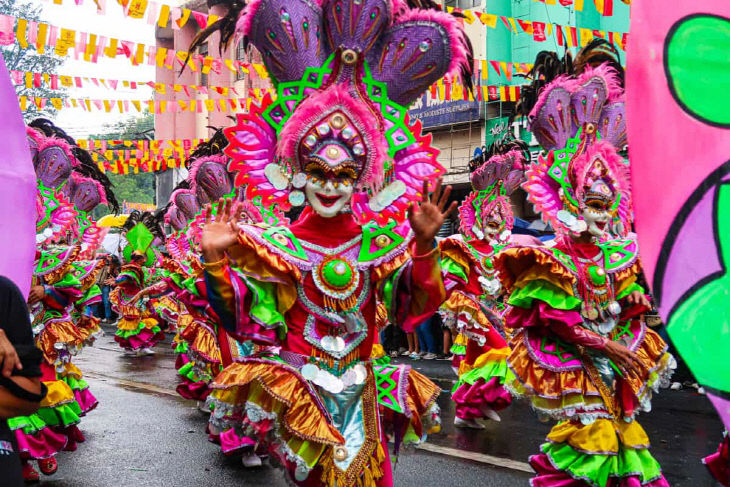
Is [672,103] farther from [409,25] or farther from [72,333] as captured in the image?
[72,333]

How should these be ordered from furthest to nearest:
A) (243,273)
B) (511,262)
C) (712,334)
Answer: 1. (511,262)
2. (243,273)
3. (712,334)

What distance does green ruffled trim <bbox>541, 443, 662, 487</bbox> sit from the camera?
15.1 ft

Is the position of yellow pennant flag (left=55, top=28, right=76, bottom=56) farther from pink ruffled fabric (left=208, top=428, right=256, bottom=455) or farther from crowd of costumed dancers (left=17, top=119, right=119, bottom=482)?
pink ruffled fabric (left=208, top=428, right=256, bottom=455)

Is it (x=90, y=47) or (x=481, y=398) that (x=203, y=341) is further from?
(x=90, y=47)

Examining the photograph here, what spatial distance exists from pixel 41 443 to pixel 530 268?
379 centimetres

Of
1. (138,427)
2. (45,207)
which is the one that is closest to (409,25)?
(45,207)

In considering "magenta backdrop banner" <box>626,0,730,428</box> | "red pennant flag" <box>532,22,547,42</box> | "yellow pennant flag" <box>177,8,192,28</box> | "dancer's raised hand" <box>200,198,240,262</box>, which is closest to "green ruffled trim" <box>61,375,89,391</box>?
"dancer's raised hand" <box>200,198,240,262</box>

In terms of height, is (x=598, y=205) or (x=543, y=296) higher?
(x=598, y=205)

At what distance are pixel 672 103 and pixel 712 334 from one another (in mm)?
348

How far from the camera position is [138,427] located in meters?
7.82

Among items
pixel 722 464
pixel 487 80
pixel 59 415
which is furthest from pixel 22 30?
pixel 487 80

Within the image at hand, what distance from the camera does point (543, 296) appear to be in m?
4.82

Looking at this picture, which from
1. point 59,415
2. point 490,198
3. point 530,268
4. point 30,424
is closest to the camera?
point 530,268

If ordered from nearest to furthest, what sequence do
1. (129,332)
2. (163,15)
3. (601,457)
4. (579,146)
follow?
1. (601,457)
2. (579,146)
3. (163,15)
4. (129,332)
